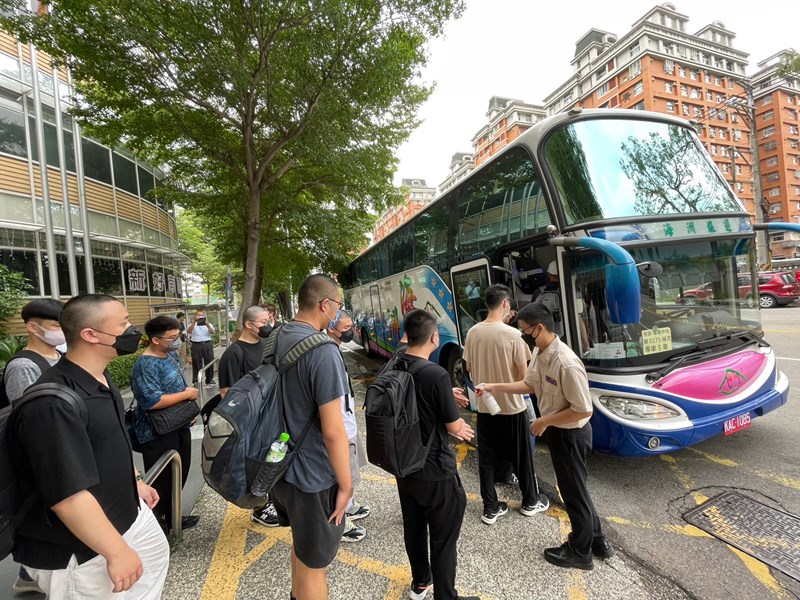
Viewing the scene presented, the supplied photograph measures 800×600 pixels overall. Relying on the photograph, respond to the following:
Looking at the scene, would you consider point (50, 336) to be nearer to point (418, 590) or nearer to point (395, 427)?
point (395, 427)

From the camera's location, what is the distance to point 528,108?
2250 inches

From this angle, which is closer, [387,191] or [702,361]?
[702,361]

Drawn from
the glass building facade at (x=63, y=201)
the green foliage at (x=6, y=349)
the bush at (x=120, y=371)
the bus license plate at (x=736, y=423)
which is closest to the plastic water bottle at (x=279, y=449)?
the bus license plate at (x=736, y=423)

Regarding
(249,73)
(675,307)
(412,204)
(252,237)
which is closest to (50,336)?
(675,307)

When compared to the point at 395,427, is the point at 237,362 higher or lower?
higher

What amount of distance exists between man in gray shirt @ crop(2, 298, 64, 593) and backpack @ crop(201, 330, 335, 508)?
1.48 m

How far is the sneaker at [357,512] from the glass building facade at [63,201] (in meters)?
11.0

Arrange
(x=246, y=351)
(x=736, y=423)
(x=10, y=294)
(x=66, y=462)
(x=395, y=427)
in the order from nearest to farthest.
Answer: (x=66, y=462), (x=395, y=427), (x=736, y=423), (x=246, y=351), (x=10, y=294)

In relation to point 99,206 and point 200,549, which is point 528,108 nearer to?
point 99,206

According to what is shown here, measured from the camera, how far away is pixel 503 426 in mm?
3211

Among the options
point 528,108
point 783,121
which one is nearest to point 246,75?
point 528,108

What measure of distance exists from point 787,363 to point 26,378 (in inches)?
416

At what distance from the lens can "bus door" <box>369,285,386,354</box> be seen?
10234 mm

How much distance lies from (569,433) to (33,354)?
139 inches
